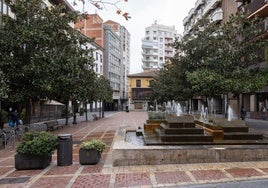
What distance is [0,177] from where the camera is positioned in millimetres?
9664

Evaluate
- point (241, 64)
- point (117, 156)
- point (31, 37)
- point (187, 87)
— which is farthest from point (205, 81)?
point (117, 156)

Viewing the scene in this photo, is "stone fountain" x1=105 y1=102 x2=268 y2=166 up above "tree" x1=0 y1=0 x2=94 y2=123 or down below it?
below

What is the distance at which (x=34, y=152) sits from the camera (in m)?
10.3

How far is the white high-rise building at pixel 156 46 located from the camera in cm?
12025

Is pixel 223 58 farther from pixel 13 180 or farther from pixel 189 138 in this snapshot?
pixel 13 180

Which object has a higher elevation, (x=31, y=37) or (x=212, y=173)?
(x=31, y=37)

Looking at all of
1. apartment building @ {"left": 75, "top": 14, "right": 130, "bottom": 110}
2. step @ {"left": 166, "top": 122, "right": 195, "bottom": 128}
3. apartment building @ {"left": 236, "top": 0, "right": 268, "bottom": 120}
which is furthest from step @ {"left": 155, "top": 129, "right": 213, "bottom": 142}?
apartment building @ {"left": 75, "top": 14, "right": 130, "bottom": 110}

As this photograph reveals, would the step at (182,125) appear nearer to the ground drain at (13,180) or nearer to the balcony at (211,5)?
the ground drain at (13,180)

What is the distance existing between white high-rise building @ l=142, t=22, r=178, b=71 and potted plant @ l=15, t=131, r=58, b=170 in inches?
4050

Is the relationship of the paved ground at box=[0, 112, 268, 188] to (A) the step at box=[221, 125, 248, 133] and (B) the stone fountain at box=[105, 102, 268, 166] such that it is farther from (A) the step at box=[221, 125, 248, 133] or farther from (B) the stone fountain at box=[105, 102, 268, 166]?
(A) the step at box=[221, 125, 248, 133]

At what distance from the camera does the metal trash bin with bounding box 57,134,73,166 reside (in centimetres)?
1074

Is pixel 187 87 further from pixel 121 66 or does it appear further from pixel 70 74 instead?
pixel 121 66

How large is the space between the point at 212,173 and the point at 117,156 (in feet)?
9.57

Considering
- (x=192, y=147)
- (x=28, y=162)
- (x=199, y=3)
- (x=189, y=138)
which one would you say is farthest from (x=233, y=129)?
(x=199, y=3)
